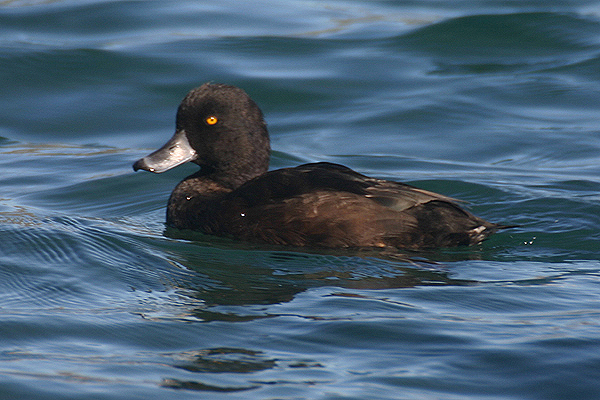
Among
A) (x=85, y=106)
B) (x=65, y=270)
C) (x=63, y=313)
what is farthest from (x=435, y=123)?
(x=63, y=313)

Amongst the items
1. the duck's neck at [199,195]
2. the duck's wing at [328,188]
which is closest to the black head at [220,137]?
the duck's neck at [199,195]

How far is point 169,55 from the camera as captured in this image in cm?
1091

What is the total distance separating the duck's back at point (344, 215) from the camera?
16.6 ft

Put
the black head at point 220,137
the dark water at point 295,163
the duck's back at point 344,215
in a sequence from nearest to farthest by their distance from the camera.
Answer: the dark water at point 295,163 → the duck's back at point 344,215 → the black head at point 220,137

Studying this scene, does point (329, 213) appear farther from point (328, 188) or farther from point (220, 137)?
point (220, 137)

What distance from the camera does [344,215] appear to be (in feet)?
16.6

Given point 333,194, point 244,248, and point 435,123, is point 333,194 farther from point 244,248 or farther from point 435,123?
point 435,123

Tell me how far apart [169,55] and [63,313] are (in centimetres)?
702

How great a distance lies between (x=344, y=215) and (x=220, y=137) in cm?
119

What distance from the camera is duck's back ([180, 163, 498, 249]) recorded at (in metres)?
5.07

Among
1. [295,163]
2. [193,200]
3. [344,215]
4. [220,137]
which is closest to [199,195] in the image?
[193,200]

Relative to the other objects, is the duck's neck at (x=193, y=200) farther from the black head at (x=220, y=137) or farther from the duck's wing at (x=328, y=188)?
the duck's wing at (x=328, y=188)

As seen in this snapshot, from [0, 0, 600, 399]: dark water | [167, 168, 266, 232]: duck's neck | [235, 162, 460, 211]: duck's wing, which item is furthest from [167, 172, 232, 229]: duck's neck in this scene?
[235, 162, 460, 211]: duck's wing

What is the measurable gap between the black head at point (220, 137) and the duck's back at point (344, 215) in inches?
21.9
